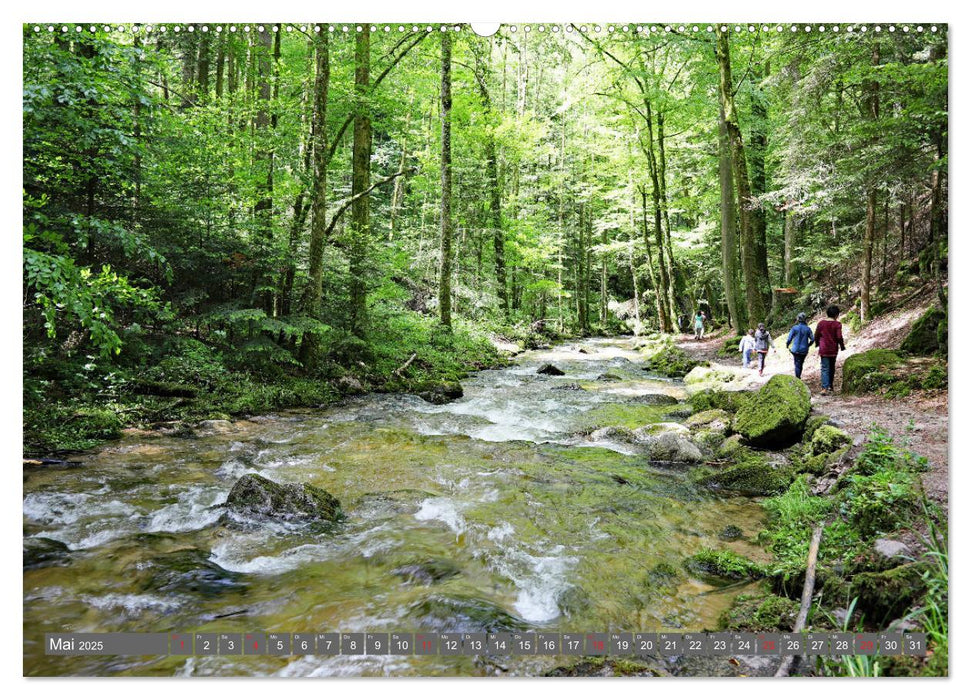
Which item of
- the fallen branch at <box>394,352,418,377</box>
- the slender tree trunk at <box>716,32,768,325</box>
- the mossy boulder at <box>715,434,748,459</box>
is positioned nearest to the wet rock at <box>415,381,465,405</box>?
the fallen branch at <box>394,352,418,377</box>

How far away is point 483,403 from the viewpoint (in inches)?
415

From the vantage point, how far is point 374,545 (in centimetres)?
418

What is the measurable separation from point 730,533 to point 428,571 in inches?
108

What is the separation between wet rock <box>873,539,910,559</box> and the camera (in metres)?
2.93

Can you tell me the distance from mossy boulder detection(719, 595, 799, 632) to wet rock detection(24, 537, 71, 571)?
4.20m

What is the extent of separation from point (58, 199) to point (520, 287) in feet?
84.8

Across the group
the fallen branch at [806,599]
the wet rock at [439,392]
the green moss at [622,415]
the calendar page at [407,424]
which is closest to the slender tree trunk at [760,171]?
the calendar page at [407,424]

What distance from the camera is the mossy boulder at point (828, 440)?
18.2ft

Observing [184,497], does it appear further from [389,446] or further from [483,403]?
[483,403]

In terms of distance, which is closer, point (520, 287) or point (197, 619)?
point (197, 619)

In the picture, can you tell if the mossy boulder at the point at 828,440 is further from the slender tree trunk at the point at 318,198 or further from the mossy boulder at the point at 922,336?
the slender tree trunk at the point at 318,198

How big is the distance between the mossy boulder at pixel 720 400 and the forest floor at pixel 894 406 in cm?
102

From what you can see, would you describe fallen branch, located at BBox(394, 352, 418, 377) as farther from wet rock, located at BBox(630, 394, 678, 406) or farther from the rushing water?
wet rock, located at BBox(630, 394, 678, 406)
